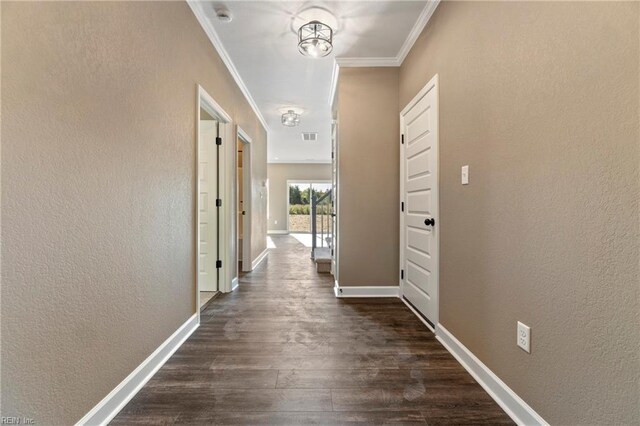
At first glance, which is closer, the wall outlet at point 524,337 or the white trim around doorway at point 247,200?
the wall outlet at point 524,337

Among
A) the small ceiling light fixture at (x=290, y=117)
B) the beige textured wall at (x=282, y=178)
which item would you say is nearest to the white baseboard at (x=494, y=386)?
the small ceiling light fixture at (x=290, y=117)

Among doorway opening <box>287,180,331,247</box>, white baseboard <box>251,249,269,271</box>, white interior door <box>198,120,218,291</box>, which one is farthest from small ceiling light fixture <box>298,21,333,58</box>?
doorway opening <box>287,180,331,247</box>

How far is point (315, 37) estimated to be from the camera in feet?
7.66

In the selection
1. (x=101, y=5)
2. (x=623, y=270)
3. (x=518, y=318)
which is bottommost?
(x=518, y=318)

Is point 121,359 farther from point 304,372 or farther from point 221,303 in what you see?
point 221,303

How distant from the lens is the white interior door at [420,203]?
86.4 inches

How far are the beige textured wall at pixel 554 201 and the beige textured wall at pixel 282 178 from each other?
8.45 metres

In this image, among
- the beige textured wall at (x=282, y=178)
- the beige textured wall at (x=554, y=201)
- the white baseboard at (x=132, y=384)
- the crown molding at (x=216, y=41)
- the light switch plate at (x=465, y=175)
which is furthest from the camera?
the beige textured wall at (x=282, y=178)

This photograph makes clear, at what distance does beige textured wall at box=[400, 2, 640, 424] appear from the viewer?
2.89 feet

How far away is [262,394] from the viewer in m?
1.46

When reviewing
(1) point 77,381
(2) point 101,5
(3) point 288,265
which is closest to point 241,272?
(3) point 288,265

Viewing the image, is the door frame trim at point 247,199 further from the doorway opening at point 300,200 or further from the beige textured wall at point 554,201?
the doorway opening at point 300,200

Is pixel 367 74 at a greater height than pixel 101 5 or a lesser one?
greater

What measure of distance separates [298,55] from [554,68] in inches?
92.7
